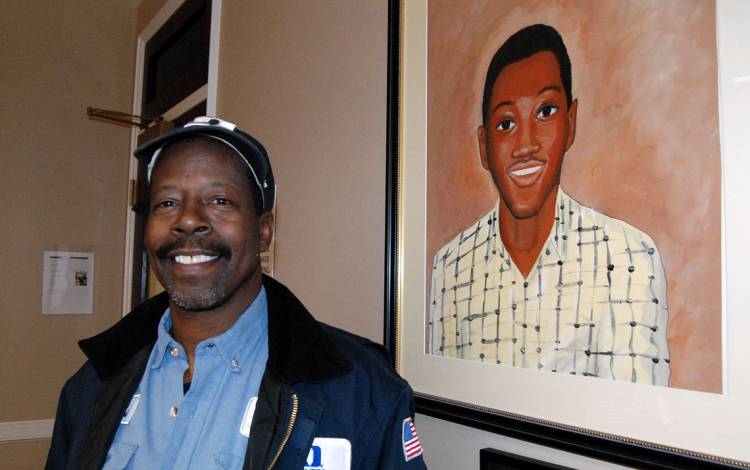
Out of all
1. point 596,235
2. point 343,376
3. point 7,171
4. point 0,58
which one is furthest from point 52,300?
point 596,235

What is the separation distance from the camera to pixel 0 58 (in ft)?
9.92

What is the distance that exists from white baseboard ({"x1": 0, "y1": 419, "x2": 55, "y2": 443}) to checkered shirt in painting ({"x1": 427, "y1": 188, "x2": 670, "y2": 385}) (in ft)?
8.58

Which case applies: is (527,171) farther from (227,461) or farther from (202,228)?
(227,461)

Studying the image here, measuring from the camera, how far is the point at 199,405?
1035mm

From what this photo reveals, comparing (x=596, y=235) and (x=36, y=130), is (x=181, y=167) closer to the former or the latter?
(x=596, y=235)

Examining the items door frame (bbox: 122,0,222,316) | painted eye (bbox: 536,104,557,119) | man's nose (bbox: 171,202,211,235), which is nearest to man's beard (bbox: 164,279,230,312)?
man's nose (bbox: 171,202,211,235)

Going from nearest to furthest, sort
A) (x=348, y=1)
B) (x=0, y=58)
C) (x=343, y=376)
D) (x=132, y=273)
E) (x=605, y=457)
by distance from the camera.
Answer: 1. (x=605, y=457)
2. (x=343, y=376)
3. (x=348, y=1)
4. (x=0, y=58)
5. (x=132, y=273)

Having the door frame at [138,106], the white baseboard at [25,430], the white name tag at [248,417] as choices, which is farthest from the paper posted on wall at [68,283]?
the white name tag at [248,417]

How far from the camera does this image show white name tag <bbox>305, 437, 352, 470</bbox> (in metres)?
0.97

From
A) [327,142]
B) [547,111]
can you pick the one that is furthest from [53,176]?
[547,111]

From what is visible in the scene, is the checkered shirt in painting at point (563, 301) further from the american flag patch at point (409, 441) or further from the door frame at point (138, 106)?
the door frame at point (138, 106)

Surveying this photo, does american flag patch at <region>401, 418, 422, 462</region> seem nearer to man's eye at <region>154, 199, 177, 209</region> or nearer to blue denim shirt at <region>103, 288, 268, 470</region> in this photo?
blue denim shirt at <region>103, 288, 268, 470</region>

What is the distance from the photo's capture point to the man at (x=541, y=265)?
88cm

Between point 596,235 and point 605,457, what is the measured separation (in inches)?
13.0
